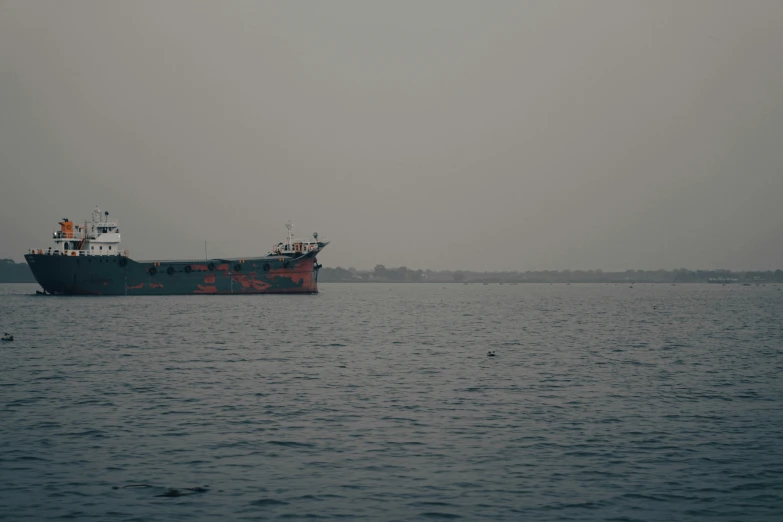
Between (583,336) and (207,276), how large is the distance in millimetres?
75492

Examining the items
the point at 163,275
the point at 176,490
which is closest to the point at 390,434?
the point at 176,490

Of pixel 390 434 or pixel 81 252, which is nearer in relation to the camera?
pixel 390 434

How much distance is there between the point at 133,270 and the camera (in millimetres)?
112188

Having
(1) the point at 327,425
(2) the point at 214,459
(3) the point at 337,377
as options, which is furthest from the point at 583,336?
(2) the point at 214,459

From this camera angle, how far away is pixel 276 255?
408ft

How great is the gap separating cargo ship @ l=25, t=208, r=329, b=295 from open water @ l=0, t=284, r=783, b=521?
72.7 meters

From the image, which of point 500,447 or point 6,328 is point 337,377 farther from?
point 6,328

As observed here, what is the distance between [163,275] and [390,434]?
100628 mm

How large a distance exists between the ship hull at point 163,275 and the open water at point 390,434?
238 feet

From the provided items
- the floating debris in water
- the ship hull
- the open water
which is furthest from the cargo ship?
the floating debris in water

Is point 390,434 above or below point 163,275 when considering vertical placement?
below

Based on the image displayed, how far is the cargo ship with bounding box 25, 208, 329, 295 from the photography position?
110500 millimetres

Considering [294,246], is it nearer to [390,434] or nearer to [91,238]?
[91,238]

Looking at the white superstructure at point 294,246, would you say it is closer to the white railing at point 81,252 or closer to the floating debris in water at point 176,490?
the white railing at point 81,252
